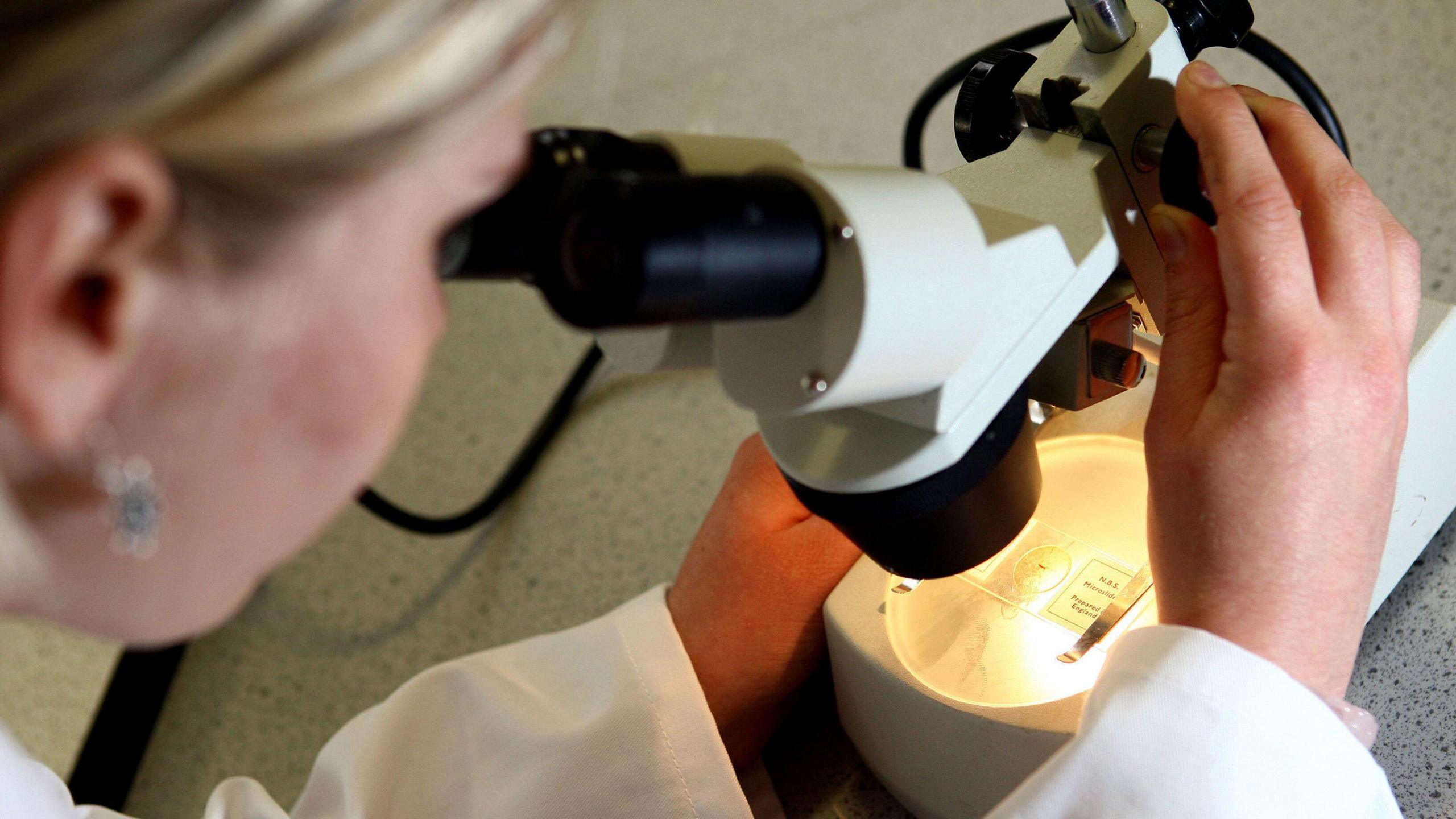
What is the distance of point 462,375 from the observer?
107 cm

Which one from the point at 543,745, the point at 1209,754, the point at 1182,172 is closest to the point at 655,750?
the point at 543,745

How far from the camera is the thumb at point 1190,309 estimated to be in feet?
1.60

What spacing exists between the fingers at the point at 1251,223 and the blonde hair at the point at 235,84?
0.33 meters

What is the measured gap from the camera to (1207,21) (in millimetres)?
533

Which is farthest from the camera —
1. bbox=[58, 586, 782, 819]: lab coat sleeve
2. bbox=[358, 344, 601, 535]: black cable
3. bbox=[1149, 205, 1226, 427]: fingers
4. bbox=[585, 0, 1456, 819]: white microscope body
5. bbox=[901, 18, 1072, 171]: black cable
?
bbox=[358, 344, 601, 535]: black cable

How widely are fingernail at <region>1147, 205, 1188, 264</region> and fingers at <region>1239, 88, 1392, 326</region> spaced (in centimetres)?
5

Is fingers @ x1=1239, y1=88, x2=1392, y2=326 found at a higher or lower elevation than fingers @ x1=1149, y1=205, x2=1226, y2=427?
higher

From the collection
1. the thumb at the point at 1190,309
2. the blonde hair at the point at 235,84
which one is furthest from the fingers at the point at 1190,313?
the blonde hair at the point at 235,84

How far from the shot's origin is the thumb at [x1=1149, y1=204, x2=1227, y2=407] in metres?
0.49

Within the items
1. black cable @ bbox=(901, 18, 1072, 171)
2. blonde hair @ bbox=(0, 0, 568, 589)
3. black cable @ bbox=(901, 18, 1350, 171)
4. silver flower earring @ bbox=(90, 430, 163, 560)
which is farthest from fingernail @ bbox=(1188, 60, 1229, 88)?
silver flower earring @ bbox=(90, 430, 163, 560)

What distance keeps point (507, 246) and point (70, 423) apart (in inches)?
5.8

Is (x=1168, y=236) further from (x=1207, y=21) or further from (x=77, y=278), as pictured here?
(x=77, y=278)

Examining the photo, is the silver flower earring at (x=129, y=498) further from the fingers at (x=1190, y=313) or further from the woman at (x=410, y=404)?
the fingers at (x=1190, y=313)

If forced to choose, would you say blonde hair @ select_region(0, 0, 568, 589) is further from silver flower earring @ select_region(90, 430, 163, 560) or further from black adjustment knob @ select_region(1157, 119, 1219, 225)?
black adjustment knob @ select_region(1157, 119, 1219, 225)
